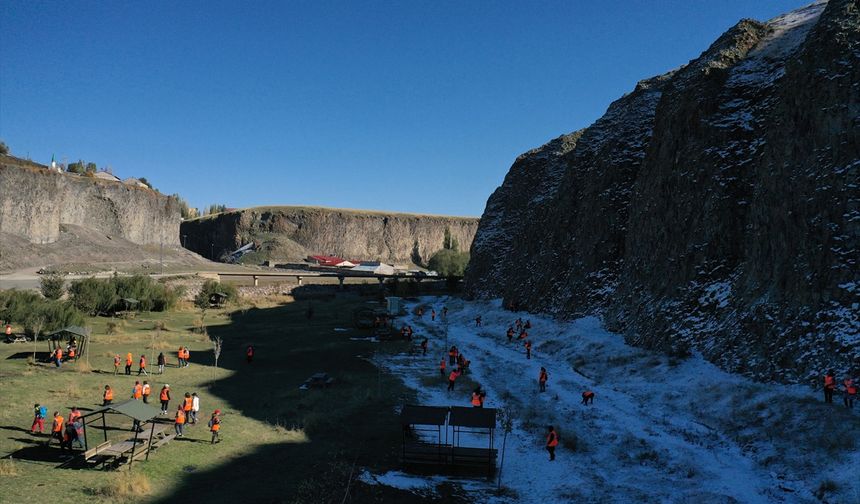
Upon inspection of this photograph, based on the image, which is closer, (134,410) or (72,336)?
(134,410)

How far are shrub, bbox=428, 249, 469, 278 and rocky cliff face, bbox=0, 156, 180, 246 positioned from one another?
71.8 metres

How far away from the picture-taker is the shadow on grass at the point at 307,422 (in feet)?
51.7

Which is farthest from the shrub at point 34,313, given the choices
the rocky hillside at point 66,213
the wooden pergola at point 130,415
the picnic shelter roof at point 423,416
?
the rocky hillside at point 66,213

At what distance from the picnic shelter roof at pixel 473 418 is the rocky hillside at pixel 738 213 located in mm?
15891

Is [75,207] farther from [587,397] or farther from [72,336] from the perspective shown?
[587,397]

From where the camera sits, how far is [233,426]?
2181 centimetres

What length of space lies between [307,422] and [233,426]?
3.05m

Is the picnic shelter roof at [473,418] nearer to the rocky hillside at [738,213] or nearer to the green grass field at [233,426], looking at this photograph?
the green grass field at [233,426]

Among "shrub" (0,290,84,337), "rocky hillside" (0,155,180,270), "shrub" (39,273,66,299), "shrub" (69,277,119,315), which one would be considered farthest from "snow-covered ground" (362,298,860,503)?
"rocky hillside" (0,155,180,270)

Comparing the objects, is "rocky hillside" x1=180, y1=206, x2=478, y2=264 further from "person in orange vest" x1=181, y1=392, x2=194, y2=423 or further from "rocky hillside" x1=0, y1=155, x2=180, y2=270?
"person in orange vest" x1=181, y1=392, x2=194, y2=423

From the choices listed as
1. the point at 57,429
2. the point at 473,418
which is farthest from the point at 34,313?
the point at 473,418

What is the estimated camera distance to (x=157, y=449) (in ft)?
60.5

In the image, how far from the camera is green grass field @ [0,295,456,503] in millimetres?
15281

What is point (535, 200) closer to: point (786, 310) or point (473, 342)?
point (473, 342)
